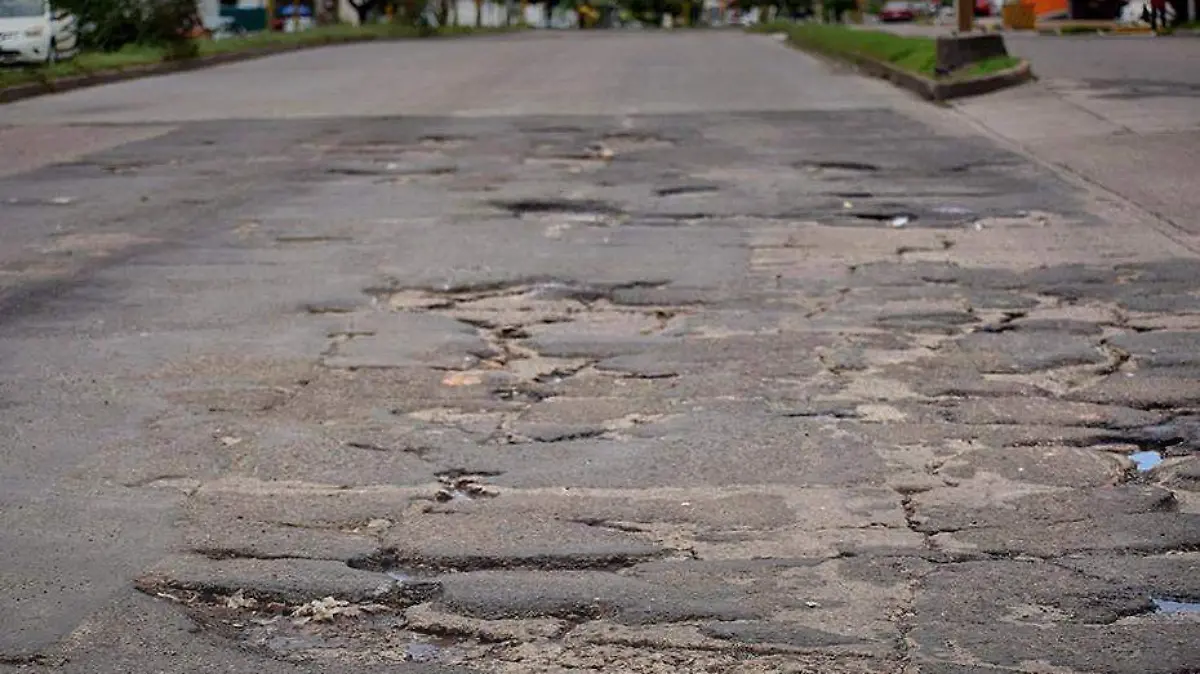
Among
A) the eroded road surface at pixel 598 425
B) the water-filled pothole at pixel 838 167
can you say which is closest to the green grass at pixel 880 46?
the water-filled pothole at pixel 838 167

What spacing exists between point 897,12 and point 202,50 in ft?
157

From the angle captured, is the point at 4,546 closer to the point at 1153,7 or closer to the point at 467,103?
the point at 467,103

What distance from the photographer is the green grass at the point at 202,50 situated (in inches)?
945

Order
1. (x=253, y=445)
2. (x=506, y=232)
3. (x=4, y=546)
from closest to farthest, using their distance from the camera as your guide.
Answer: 1. (x=4, y=546)
2. (x=253, y=445)
3. (x=506, y=232)

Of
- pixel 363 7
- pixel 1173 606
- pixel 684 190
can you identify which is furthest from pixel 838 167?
pixel 363 7

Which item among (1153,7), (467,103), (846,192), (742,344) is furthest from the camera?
(1153,7)

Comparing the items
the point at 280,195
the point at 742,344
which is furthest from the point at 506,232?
the point at 742,344

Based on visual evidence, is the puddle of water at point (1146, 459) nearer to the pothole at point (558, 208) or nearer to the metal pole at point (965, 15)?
the pothole at point (558, 208)

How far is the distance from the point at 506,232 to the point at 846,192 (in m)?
2.75

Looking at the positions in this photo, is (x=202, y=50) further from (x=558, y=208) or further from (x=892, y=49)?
(x=558, y=208)

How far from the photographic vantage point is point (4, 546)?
4922mm

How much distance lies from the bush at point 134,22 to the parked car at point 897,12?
153ft

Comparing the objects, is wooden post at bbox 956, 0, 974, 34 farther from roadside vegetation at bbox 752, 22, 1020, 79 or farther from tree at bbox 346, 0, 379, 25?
tree at bbox 346, 0, 379, 25

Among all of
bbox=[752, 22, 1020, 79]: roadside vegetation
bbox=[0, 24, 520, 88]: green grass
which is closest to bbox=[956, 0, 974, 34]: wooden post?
bbox=[752, 22, 1020, 79]: roadside vegetation
